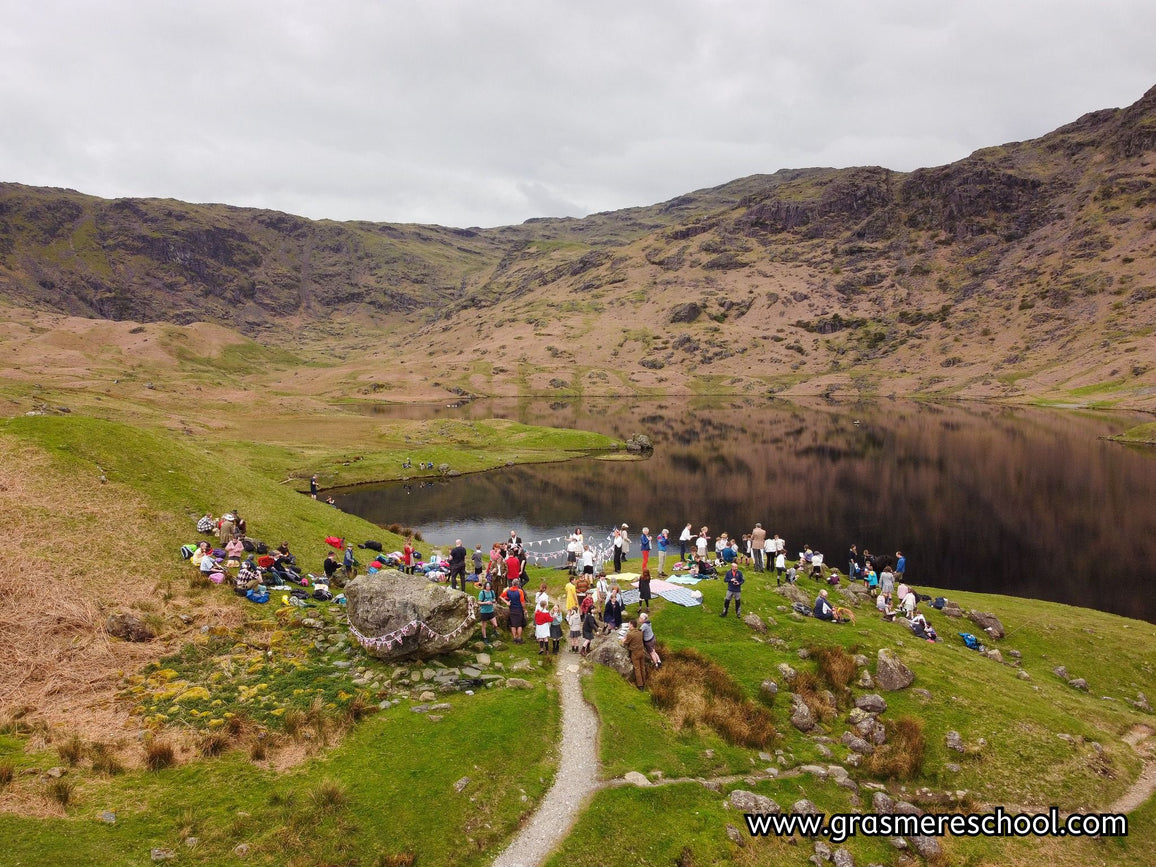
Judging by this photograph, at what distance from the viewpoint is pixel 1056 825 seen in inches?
724

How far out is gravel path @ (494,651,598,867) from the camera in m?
14.9

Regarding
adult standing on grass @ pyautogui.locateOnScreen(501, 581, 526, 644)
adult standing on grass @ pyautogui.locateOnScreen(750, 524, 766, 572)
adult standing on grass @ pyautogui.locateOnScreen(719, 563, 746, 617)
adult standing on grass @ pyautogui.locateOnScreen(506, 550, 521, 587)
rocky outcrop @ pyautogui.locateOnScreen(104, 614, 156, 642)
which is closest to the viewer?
rocky outcrop @ pyautogui.locateOnScreen(104, 614, 156, 642)

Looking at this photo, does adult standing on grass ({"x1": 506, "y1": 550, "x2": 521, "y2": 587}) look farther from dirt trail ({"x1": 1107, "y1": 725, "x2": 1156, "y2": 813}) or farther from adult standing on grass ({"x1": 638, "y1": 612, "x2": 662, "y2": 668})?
dirt trail ({"x1": 1107, "y1": 725, "x2": 1156, "y2": 813})

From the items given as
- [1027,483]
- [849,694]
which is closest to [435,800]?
[849,694]

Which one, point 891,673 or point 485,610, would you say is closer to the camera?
point 891,673

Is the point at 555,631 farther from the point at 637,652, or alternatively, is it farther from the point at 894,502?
the point at 894,502

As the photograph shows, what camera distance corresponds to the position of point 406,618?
74.6 ft

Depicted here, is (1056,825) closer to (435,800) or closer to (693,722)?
(693,722)

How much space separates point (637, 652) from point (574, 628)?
336cm

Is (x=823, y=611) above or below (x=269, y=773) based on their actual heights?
below

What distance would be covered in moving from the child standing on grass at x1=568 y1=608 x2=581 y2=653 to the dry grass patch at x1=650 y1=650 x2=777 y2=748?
157 inches

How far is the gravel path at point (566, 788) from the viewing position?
14.9m

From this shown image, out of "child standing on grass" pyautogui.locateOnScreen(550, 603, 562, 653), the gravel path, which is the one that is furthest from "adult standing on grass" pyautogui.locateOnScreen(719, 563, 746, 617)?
the gravel path

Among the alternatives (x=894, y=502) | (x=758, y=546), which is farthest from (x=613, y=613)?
(x=894, y=502)
